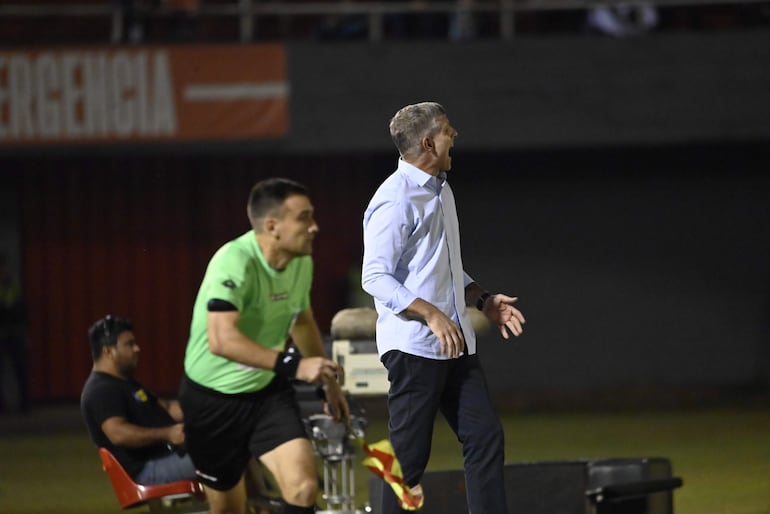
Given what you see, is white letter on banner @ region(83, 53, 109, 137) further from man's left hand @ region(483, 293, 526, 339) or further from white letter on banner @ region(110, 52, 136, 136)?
man's left hand @ region(483, 293, 526, 339)

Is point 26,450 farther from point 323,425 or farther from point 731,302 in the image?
point 731,302

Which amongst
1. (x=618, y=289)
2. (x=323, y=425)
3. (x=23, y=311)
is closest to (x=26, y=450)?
(x=23, y=311)

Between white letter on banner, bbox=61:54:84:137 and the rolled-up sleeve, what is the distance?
9366 mm

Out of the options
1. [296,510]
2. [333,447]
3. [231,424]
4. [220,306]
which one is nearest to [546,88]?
[333,447]

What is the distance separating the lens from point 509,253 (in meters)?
16.0

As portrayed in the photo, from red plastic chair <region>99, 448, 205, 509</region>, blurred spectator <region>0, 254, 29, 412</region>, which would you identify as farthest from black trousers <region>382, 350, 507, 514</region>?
blurred spectator <region>0, 254, 29, 412</region>

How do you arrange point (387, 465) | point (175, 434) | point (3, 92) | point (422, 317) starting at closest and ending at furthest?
point (387, 465) < point (422, 317) < point (175, 434) < point (3, 92)

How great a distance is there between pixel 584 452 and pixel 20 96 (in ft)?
22.7

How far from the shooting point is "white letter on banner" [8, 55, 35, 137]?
13.9 m

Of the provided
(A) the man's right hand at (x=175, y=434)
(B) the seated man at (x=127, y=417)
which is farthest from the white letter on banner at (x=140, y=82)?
(A) the man's right hand at (x=175, y=434)

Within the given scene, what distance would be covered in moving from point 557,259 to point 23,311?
5977mm

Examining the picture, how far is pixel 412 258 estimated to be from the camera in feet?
17.5

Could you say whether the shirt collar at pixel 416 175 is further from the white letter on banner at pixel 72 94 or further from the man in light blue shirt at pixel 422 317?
the white letter on banner at pixel 72 94

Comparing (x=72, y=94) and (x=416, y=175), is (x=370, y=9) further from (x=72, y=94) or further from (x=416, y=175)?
(x=416, y=175)
